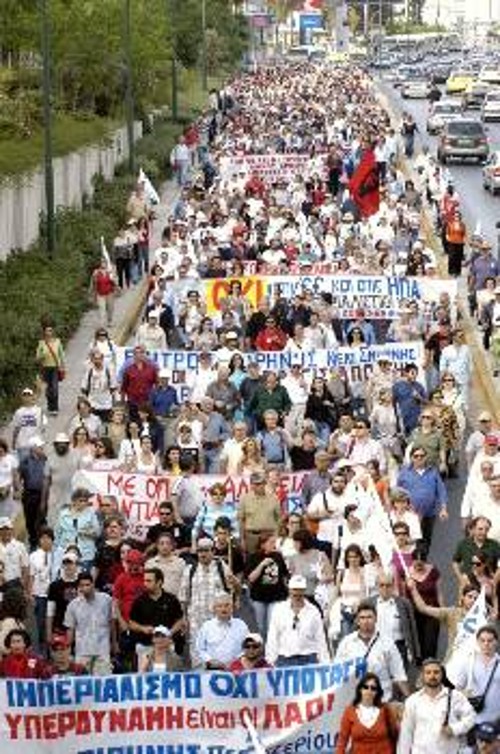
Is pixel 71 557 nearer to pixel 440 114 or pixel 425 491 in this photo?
pixel 425 491

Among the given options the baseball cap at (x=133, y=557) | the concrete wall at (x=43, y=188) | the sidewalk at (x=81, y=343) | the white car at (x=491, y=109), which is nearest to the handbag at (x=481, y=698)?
the baseball cap at (x=133, y=557)

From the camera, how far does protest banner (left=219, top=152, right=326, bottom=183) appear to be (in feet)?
148

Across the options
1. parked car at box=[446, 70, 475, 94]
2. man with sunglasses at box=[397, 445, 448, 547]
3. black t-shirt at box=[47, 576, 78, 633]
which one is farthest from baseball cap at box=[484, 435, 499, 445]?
parked car at box=[446, 70, 475, 94]

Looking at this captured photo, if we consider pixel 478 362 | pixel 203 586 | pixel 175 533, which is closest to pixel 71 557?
pixel 203 586

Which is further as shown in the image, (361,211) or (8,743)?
(361,211)

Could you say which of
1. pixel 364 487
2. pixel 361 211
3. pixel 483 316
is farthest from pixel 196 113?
pixel 364 487

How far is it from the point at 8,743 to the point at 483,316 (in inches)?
670

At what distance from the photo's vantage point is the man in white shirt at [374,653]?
483 inches

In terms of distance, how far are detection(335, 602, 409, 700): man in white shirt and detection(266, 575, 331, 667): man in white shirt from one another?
1.71 feet

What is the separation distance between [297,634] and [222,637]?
45cm

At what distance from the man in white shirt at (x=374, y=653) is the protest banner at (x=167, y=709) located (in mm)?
202

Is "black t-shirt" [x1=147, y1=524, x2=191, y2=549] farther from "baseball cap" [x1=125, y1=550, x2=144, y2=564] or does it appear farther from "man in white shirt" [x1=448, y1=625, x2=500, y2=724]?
"man in white shirt" [x1=448, y1=625, x2=500, y2=724]

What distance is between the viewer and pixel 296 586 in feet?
42.3

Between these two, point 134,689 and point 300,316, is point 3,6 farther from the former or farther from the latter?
point 134,689
